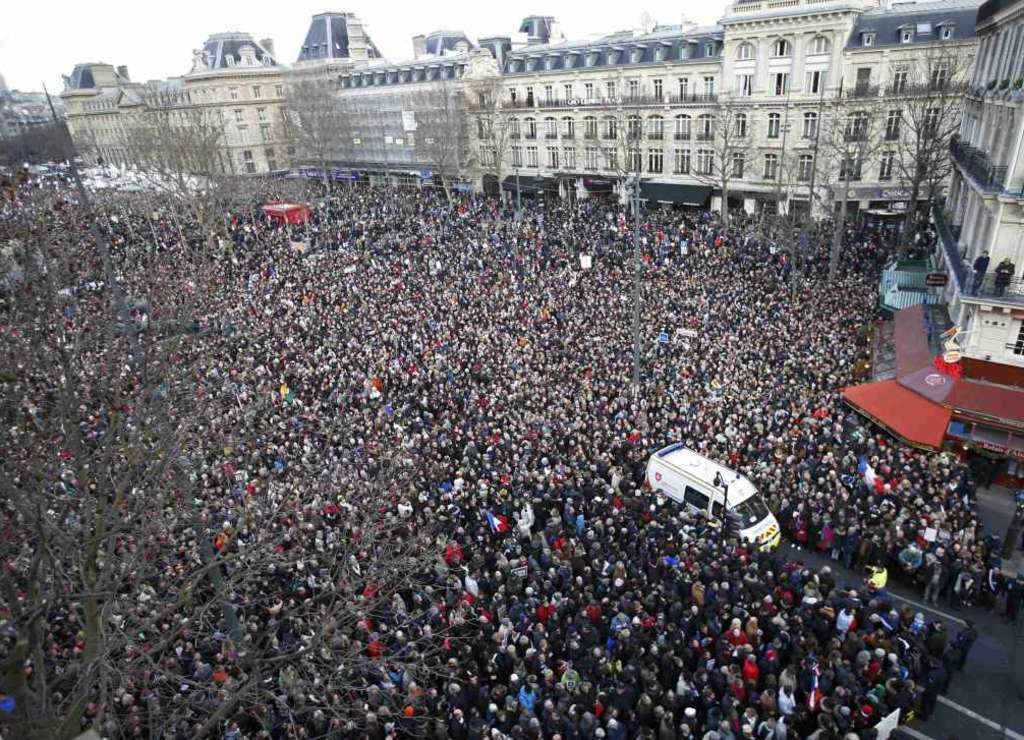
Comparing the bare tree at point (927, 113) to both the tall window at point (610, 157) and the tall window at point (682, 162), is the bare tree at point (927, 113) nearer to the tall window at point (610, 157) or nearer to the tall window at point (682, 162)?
the tall window at point (682, 162)

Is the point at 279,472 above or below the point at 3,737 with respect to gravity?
below

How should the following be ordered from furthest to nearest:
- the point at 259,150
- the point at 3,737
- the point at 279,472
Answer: the point at 259,150 → the point at 279,472 → the point at 3,737

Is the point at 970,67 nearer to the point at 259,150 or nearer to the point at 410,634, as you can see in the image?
the point at 410,634

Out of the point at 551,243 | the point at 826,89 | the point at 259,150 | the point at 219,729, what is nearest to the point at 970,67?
the point at 826,89

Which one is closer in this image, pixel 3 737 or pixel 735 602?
pixel 3 737

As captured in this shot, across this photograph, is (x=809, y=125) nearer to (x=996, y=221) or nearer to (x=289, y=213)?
(x=996, y=221)

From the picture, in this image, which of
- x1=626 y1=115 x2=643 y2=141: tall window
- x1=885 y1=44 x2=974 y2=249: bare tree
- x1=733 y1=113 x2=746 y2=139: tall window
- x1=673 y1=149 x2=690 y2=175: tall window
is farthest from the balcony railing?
x1=626 y1=115 x2=643 y2=141: tall window

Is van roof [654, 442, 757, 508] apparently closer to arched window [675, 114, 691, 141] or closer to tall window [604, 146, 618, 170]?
arched window [675, 114, 691, 141]

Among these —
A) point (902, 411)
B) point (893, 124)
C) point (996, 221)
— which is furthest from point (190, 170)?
point (996, 221)
